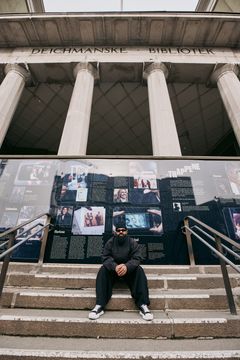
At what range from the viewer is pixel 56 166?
471cm

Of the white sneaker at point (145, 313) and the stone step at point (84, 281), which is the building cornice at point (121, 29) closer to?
the stone step at point (84, 281)

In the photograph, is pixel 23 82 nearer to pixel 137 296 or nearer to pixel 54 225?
pixel 54 225

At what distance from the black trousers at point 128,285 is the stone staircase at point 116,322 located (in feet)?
0.41

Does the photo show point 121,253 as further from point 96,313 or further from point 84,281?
point 96,313

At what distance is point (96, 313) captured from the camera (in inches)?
88.4

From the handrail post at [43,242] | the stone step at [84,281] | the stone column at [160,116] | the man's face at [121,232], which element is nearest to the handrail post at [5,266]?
the stone step at [84,281]

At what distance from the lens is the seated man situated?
7.76ft

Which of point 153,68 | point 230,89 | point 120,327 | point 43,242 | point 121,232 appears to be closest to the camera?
point 120,327

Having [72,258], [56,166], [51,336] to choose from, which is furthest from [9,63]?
[51,336]

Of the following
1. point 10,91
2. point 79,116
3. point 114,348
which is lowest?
point 114,348

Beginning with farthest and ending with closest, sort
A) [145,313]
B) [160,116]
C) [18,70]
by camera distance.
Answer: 1. [18,70]
2. [160,116]
3. [145,313]

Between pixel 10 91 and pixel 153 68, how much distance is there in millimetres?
5056

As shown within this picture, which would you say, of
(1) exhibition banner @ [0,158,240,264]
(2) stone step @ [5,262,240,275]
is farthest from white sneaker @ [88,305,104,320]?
(1) exhibition banner @ [0,158,240,264]

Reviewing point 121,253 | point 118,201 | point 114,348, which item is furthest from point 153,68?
point 114,348
